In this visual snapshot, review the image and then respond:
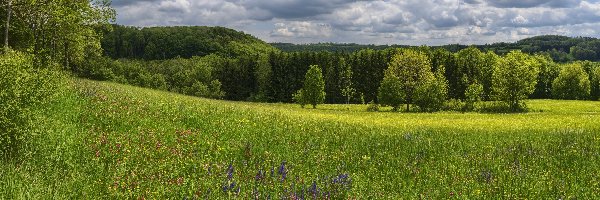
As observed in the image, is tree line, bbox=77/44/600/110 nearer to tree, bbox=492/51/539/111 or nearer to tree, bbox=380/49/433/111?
tree, bbox=380/49/433/111

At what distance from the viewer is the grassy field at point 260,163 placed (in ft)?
26.5

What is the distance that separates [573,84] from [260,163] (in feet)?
411

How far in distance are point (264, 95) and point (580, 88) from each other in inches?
3365

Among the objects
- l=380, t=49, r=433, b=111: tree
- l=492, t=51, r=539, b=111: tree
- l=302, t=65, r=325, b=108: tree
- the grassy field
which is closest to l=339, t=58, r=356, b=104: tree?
l=302, t=65, r=325, b=108: tree

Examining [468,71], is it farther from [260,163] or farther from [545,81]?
[260,163]

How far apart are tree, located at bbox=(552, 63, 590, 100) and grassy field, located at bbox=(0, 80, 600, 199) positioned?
373 ft

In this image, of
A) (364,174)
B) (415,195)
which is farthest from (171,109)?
(415,195)

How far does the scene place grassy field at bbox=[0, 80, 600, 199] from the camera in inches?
318

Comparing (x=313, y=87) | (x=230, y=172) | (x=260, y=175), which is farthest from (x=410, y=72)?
(x=230, y=172)

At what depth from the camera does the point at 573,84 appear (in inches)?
4409

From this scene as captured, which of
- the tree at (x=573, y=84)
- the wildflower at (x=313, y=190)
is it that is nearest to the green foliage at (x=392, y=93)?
the wildflower at (x=313, y=190)

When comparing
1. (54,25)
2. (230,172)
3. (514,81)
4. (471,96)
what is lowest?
(471,96)

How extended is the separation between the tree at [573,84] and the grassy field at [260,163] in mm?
113548

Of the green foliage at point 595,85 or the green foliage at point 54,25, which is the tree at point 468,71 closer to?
the green foliage at point 595,85
